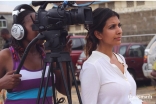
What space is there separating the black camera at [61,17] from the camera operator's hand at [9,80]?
350 millimetres

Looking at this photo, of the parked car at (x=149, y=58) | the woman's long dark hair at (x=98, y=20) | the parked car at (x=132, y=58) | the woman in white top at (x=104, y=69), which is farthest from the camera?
the parked car at (x=132, y=58)

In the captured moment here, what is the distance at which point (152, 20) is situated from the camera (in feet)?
41.7

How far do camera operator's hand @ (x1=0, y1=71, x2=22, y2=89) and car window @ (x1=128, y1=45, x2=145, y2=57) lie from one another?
719 centimetres

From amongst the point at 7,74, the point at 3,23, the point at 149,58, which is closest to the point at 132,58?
the point at 149,58

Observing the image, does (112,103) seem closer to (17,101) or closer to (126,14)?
(17,101)

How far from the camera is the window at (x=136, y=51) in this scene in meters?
8.93

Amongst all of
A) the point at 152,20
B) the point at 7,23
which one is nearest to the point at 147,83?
the point at 152,20

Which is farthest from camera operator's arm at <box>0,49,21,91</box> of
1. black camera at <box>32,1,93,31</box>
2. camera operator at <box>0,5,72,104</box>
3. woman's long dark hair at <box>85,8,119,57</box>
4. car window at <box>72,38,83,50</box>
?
car window at <box>72,38,83,50</box>

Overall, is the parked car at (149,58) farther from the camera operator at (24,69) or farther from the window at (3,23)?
the window at (3,23)

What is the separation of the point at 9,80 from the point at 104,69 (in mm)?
615

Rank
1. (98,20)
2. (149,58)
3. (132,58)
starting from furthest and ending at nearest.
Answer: (132,58) → (149,58) → (98,20)

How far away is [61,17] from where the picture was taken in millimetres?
1819

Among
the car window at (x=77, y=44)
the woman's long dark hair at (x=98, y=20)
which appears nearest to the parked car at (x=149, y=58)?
the car window at (x=77, y=44)

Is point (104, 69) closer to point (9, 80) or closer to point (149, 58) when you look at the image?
point (9, 80)
